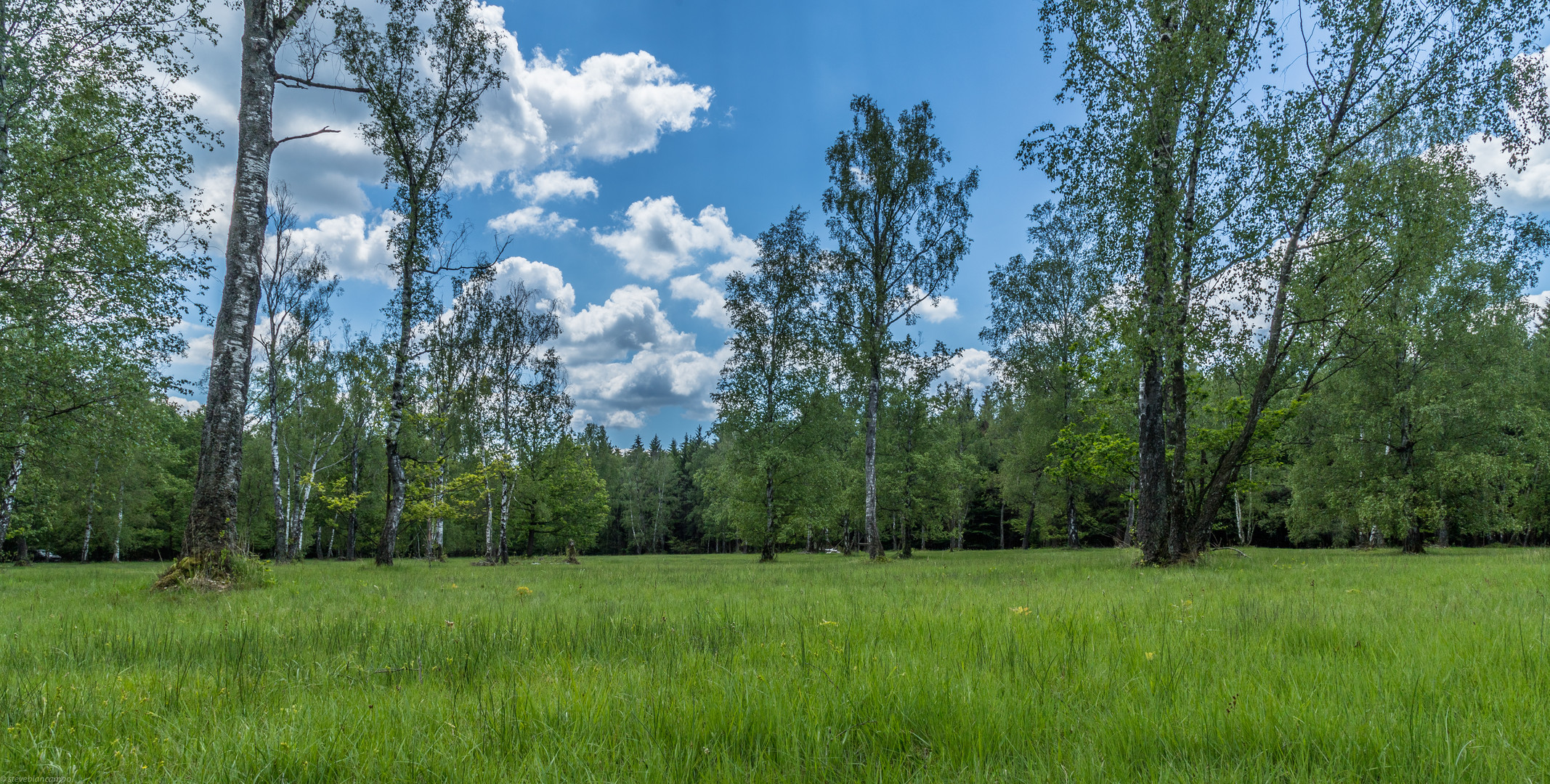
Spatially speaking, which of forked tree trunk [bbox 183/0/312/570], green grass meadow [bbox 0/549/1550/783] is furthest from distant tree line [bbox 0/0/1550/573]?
green grass meadow [bbox 0/549/1550/783]

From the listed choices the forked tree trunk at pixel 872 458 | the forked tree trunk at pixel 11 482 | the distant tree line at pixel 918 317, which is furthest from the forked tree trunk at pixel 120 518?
the forked tree trunk at pixel 872 458

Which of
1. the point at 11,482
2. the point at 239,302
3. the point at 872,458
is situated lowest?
the point at 11,482

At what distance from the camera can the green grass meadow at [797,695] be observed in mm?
1953

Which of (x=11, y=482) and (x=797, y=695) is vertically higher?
(x=11, y=482)

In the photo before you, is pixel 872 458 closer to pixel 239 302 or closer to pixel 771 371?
pixel 771 371

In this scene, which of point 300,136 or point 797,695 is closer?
point 797,695

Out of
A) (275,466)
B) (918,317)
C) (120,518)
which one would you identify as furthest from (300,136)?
(120,518)

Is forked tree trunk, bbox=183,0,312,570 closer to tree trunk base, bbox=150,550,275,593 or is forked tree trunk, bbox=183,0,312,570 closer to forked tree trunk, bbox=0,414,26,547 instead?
tree trunk base, bbox=150,550,275,593

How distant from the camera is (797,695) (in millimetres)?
2572

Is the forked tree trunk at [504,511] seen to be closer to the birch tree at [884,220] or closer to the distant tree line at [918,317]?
the distant tree line at [918,317]

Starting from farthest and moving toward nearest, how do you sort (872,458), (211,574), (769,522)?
(769,522)
(872,458)
(211,574)

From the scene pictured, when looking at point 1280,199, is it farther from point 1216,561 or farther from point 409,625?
point 409,625

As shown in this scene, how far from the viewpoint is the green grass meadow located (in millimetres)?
1953

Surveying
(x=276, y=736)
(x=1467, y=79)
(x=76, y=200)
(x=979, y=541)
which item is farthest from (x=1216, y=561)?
(x=979, y=541)
